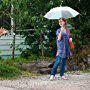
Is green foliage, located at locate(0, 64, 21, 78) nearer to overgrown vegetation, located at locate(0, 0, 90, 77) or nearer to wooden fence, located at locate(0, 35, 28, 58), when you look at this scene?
overgrown vegetation, located at locate(0, 0, 90, 77)

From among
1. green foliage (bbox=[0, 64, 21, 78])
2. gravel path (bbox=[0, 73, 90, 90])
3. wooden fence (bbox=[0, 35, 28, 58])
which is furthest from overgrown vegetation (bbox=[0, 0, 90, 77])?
gravel path (bbox=[0, 73, 90, 90])

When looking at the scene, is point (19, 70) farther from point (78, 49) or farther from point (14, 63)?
point (78, 49)

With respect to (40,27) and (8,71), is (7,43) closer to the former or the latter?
(40,27)

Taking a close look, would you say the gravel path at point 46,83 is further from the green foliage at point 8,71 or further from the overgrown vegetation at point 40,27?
the overgrown vegetation at point 40,27

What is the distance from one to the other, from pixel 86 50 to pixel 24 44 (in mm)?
2172

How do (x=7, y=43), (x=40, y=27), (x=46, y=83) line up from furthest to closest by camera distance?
(x=7, y=43)
(x=40, y=27)
(x=46, y=83)

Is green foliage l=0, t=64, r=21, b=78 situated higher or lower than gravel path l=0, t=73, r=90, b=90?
higher

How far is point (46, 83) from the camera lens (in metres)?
10.4

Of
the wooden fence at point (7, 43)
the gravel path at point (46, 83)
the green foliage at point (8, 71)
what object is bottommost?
the gravel path at point (46, 83)

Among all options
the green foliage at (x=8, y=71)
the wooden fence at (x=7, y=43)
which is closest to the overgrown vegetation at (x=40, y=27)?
the green foliage at (x=8, y=71)

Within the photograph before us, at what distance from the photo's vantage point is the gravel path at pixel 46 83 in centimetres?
988

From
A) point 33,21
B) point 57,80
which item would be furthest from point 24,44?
point 57,80

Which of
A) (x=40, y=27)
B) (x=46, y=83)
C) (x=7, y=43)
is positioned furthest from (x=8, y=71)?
(x=7, y=43)

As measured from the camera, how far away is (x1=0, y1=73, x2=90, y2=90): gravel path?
32.4ft
